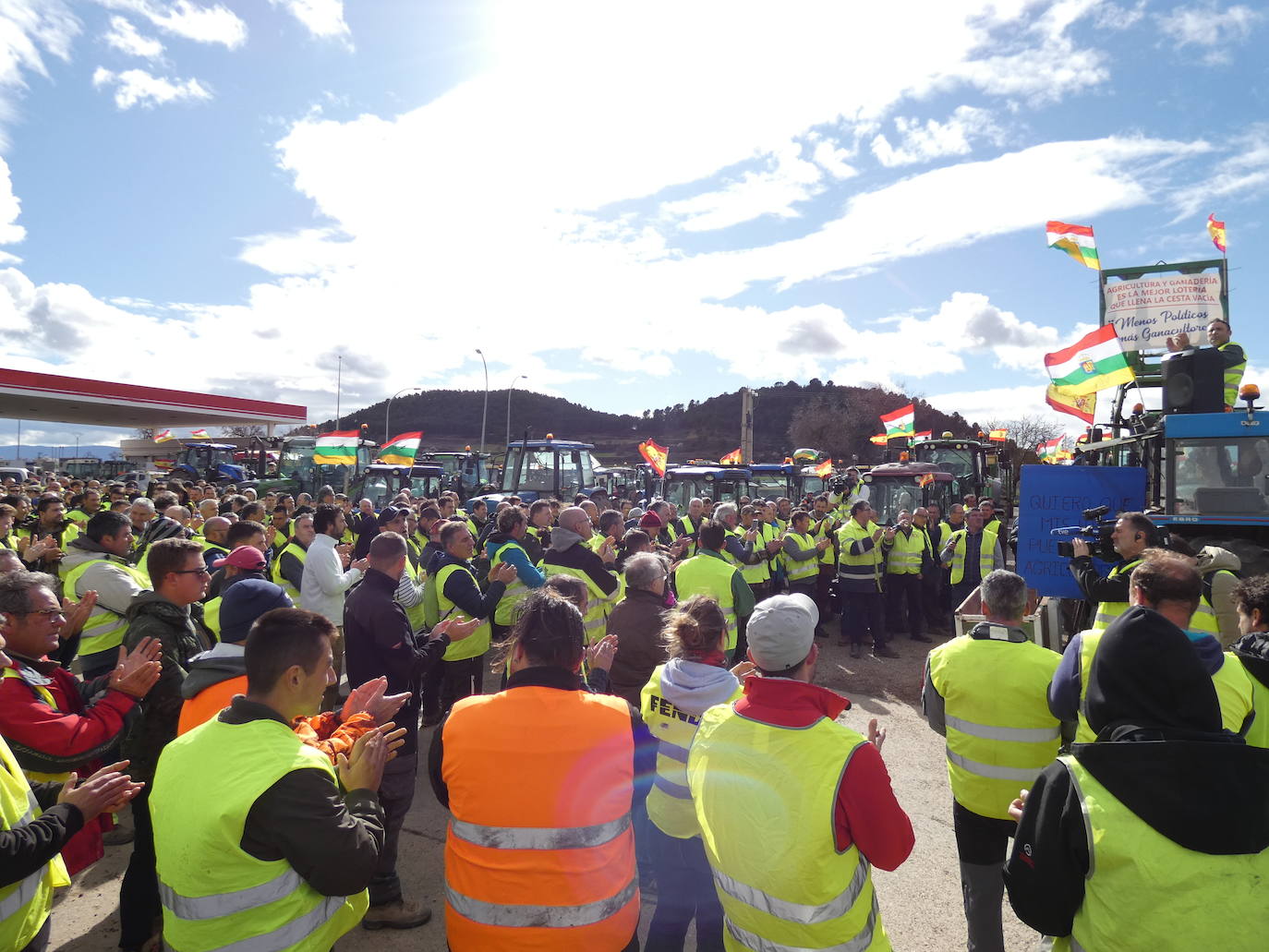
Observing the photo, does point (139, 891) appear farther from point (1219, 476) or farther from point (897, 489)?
point (897, 489)

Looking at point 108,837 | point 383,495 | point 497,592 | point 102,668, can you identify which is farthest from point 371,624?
point 383,495

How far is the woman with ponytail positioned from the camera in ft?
9.29

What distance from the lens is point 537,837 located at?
2.06 meters

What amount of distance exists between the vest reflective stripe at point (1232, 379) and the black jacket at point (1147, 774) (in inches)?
254

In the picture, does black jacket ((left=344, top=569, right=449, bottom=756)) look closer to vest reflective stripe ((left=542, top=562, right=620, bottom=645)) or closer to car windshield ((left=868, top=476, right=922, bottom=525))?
vest reflective stripe ((left=542, top=562, right=620, bottom=645))

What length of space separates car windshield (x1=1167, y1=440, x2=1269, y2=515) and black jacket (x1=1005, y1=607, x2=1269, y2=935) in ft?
16.4

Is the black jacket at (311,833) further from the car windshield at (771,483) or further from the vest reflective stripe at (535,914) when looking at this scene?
the car windshield at (771,483)

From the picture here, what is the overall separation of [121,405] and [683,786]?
1538 inches

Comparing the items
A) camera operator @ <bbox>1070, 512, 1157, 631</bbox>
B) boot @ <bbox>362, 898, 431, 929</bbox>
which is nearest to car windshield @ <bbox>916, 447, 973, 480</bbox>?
camera operator @ <bbox>1070, 512, 1157, 631</bbox>

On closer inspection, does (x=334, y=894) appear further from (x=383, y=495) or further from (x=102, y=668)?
(x=383, y=495)

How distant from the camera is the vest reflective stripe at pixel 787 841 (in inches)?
77.7

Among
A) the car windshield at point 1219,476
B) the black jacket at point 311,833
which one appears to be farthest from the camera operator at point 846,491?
the black jacket at point 311,833

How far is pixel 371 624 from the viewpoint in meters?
3.93

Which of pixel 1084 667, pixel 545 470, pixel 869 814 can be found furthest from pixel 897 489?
pixel 869 814
